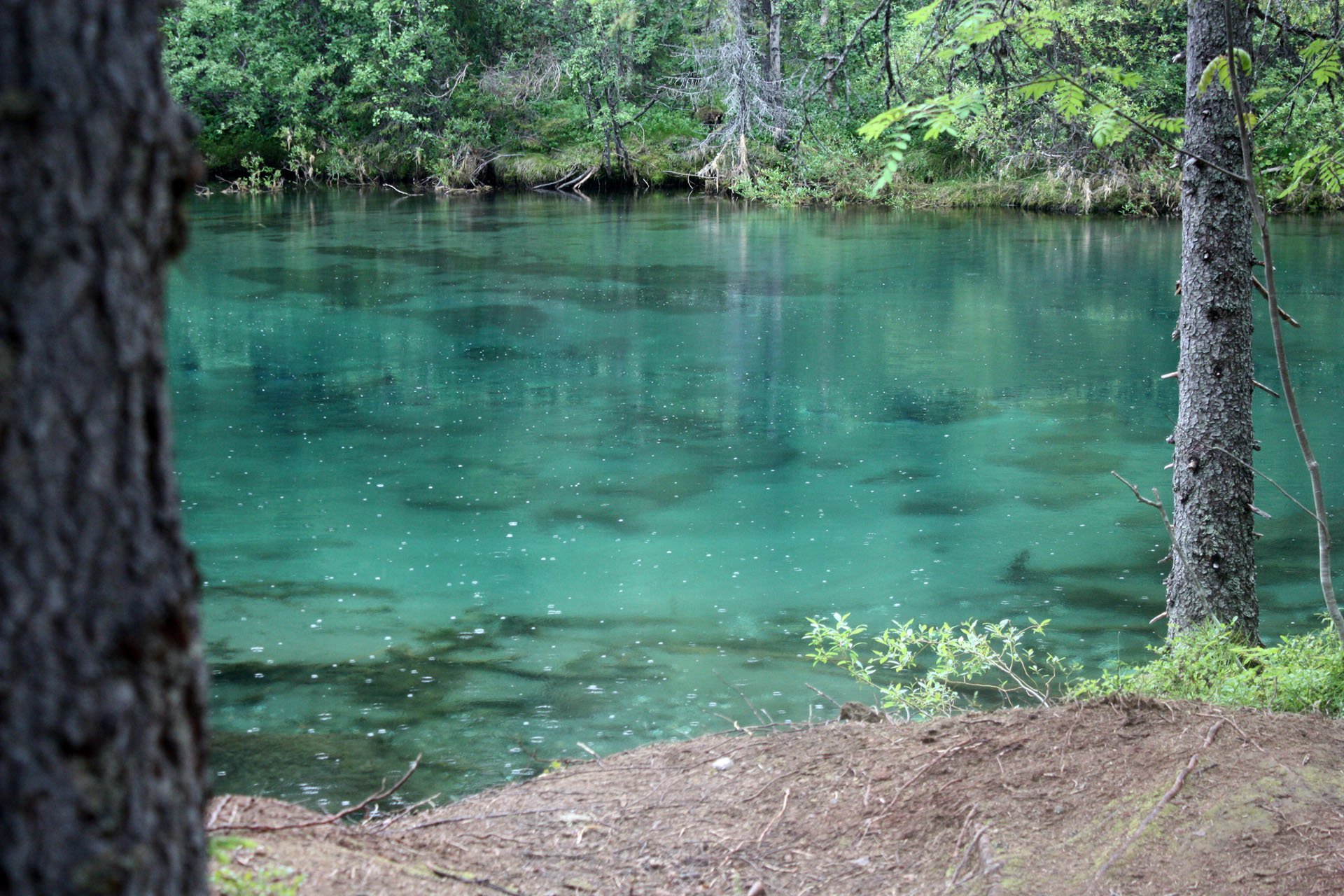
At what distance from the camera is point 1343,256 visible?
21.0 meters

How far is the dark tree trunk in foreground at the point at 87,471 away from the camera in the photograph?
138 centimetres

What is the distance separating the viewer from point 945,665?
6328 millimetres

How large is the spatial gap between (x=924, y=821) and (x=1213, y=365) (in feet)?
9.74

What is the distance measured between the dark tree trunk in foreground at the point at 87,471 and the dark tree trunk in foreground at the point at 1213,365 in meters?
4.87

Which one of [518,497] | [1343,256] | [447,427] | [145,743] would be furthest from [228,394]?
[1343,256]

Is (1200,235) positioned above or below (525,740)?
above

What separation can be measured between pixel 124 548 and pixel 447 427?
1052cm

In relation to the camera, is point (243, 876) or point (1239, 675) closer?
point (243, 876)

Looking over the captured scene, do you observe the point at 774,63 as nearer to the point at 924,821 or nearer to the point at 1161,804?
the point at 924,821

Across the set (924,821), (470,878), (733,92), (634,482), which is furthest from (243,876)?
(733,92)

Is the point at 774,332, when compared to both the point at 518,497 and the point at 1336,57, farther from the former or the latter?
the point at 1336,57

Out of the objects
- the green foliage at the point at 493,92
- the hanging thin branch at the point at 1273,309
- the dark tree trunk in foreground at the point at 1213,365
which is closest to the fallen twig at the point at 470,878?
the hanging thin branch at the point at 1273,309

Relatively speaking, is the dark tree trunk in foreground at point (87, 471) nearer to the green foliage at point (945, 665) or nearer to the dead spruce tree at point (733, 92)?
the green foliage at point (945, 665)

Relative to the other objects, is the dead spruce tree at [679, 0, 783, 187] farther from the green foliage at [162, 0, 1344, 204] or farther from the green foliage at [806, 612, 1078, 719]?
the green foliage at [806, 612, 1078, 719]
